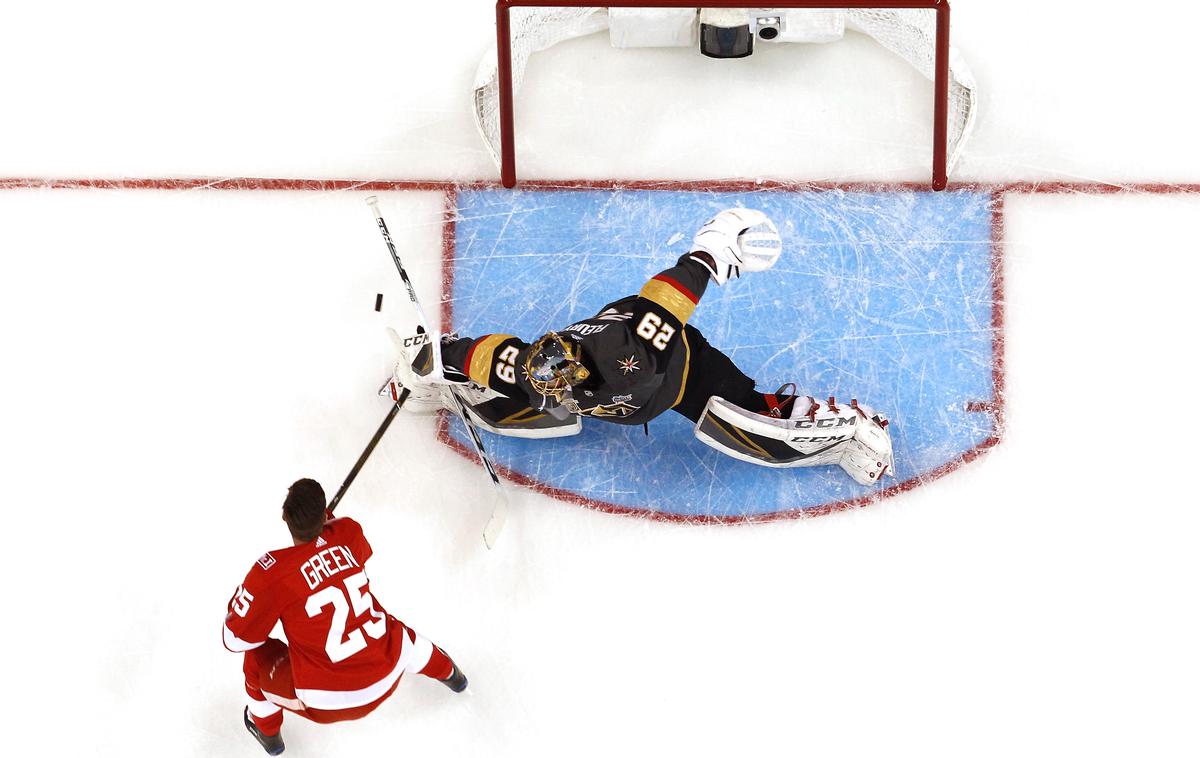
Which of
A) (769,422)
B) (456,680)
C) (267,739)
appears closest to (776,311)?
(769,422)

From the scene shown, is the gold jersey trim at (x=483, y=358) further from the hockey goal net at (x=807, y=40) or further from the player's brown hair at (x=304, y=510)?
the hockey goal net at (x=807, y=40)

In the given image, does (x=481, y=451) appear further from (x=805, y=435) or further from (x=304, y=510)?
(x=805, y=435)

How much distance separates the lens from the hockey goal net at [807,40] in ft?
12.8

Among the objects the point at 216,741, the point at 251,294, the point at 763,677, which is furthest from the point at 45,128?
the point at 763,677

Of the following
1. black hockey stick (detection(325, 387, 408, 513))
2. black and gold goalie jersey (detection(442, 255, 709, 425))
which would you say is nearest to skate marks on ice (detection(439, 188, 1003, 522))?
black hockey stick (detection(325, 387, 408, 513))

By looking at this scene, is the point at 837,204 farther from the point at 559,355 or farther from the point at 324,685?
the point at 324,685

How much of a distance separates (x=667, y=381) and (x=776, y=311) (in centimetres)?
73

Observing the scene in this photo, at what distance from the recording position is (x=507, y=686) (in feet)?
12.3

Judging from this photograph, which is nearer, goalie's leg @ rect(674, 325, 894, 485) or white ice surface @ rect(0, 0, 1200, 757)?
goalie's leg @ rect(674, 325, 894, 485)

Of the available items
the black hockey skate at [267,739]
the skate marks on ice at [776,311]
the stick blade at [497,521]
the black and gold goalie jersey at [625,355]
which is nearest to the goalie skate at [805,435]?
the skate marks on ice at [776,311]

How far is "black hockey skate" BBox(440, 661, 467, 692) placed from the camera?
11.8 feet

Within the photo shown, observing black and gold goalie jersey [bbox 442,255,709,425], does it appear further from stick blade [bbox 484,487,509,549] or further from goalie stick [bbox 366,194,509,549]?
stick blade [bbox 484,487,509,549]

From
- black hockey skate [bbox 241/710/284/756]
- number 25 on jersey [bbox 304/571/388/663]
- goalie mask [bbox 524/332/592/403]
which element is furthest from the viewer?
black hockey skate [bbox 241/710/284/756]

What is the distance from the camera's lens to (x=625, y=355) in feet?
10.3
